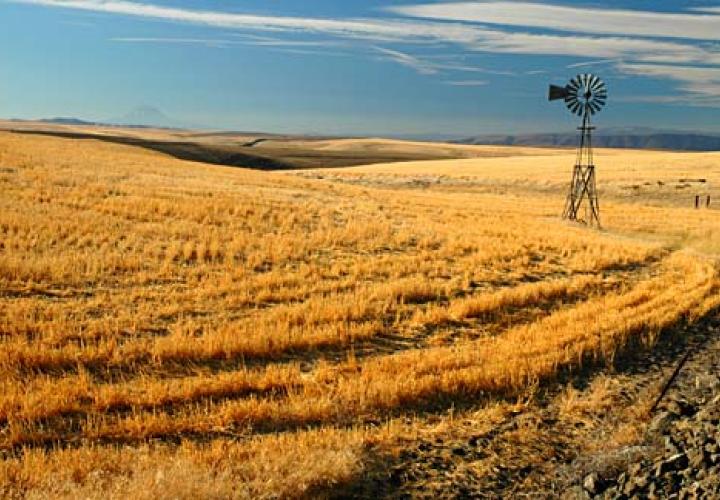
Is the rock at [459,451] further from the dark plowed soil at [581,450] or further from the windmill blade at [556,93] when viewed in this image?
the windmill blade at [556,93]

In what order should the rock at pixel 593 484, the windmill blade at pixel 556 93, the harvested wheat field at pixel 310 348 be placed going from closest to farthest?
the rock at pixel 593 484 → the harvested wheat field at pixel 310 348 → the windmill blade at pixel 556 93

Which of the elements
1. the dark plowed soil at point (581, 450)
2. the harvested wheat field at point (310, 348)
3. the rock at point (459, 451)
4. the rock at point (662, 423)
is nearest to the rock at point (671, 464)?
the dark plowed soil at point (581, 450)

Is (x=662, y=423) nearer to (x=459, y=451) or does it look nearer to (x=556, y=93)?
(x=459, y=451)

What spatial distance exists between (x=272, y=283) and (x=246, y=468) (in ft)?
28.3

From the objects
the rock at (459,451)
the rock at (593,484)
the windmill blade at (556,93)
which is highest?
the windmill blade at (556,93)

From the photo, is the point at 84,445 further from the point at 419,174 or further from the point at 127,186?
the point at 419,174

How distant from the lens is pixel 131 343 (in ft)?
34.3

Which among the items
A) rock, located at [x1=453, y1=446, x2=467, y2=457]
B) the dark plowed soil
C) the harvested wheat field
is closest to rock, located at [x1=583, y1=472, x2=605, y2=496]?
the dark plowed soil

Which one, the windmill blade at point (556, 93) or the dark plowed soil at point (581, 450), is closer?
the dark plowed soil at point (581, 450)

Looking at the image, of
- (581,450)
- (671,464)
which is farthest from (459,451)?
(671,464)

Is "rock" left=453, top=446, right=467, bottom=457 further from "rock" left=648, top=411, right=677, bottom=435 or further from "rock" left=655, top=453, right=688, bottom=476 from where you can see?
"rock" left=648, top=411, right=677, bottom=435

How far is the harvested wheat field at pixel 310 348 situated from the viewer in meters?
7.01

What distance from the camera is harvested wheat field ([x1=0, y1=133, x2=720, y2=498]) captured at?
23.0 ft

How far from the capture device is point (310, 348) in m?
11.0
